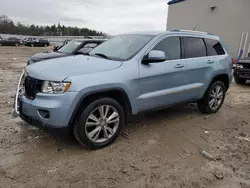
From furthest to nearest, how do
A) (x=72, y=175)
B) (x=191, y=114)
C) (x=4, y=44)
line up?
(x=4, y=44) → (x=191, y=114) → (x=72, y=175)

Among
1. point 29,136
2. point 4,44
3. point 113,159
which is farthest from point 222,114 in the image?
point 4,44

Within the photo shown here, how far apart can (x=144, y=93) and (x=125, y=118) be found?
0.52m

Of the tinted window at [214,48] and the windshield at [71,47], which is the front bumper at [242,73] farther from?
the windshield at [71,47]

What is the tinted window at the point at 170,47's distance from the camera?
4049mm

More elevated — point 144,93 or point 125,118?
point 144,93

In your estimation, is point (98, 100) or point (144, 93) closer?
point (98, 100)

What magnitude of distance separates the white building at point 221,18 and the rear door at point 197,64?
11.9 metres

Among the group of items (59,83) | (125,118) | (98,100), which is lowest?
(125,118)

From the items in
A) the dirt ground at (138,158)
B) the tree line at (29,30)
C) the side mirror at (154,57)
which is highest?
the tree line at (29,30)

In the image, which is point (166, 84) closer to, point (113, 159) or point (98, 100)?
point (98, 100)

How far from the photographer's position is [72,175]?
9.23 feet

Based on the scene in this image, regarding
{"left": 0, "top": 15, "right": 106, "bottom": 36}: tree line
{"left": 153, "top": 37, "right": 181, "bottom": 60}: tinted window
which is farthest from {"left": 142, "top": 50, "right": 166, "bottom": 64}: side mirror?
{"left": 0, "top": 15, "right": 106, "bottom": 36}: tree line

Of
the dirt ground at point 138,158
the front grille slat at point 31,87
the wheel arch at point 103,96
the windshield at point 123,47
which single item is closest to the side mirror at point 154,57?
the windshield at point 123,47

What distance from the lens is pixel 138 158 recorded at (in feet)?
10.7
